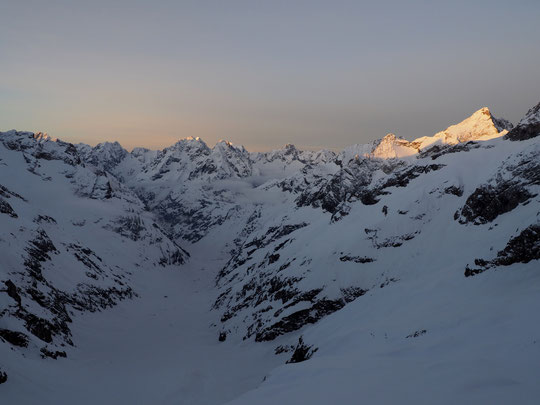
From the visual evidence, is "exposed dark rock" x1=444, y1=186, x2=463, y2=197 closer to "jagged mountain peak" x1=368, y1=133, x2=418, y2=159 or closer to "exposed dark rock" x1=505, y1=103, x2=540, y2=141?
"exposed dark rock" x1=505, y1=103, x2=540, y2=141

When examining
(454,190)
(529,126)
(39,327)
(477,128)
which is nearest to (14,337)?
(39,327)

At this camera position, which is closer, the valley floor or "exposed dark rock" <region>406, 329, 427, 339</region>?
"exposed dark rock" <region>406, 329, 427, 339</region>

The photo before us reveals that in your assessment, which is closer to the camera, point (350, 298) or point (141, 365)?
point (350, 298)

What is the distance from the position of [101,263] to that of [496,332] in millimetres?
112405

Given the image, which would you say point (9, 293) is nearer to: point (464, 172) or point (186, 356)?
point (186, 356)

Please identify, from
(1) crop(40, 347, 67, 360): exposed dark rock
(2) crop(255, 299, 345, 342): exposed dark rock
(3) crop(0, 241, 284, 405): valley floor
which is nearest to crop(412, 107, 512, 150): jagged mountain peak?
(2) crop(255, 299, 345, 342): exposed dark rock

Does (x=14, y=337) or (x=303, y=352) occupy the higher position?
(x=303, y=352)

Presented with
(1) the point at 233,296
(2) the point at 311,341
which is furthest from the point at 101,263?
(2) the point at 311,341

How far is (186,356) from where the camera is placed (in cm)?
5947

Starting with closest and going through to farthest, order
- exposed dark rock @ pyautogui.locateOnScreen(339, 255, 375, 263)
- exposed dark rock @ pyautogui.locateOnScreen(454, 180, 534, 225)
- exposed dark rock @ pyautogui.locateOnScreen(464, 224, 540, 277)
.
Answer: exposed dark rock @ pyautogui.locateOnScreen(464, 224, 540, 277) → exposed dark rock @ pyautogui.locateOnScreen(454, 180, 534, 225) → exposed dark rock @ pyautogui.locateOnScreen(339, 255, 375, 263)

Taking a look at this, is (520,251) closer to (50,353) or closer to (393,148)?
(50,353)

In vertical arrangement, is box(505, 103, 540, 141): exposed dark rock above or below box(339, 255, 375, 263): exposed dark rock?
above

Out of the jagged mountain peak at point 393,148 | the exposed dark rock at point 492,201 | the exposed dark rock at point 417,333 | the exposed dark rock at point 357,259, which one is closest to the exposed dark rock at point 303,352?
the exposed dark rock at point 417,333

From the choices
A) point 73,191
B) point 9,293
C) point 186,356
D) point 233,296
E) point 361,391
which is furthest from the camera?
point 73,191
